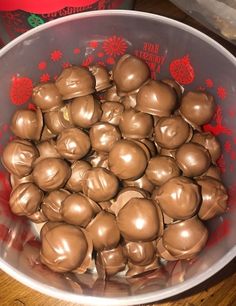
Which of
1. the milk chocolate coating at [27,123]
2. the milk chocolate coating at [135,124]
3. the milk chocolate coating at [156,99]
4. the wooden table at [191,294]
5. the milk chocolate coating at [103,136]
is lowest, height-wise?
the wooden table at [191,294]

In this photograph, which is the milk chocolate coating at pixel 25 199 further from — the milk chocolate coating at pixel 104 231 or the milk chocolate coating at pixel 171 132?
Answer: the milk chocolate coating at pixel 171 132

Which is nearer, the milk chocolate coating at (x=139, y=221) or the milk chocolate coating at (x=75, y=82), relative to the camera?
the milk chocolate coating at (x=139, y=221)

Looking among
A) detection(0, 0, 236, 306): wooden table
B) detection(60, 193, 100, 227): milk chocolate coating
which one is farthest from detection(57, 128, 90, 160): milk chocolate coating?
detection(0, 0, 236, 306): wooden table

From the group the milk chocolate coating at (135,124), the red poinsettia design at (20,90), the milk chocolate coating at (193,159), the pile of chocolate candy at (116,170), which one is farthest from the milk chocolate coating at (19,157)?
the milk chocolate coating at (193,159)

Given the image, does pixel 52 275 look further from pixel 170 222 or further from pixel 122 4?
pixel 122 4

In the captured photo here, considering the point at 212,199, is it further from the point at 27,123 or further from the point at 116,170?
the point at 27,123

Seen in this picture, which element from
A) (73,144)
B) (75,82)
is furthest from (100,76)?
(73,144)

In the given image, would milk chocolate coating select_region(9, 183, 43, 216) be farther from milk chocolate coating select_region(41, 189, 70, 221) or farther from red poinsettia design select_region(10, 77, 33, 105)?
red poinsettia design select_region(10, 77, 33, 105)
